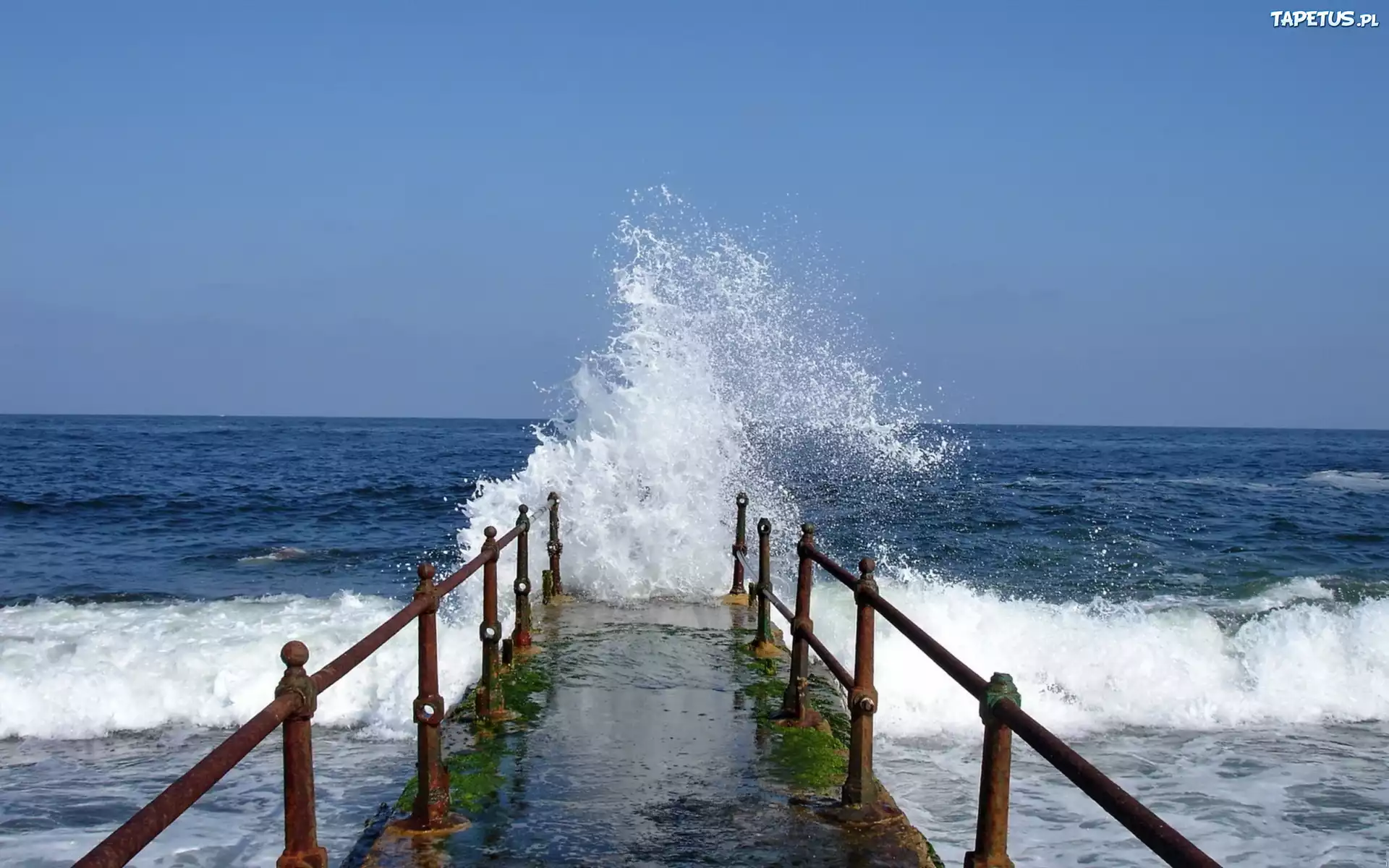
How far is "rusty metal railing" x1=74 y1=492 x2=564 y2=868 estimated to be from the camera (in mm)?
2100

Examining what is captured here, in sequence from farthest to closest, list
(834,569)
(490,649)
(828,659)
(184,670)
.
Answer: (184,670), (490,649), (834,569), (828,659)

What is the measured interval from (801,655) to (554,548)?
4438 millimetres

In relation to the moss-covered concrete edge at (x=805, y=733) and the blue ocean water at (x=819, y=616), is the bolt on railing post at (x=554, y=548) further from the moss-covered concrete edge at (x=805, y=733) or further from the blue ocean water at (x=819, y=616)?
the moss-covered concrete edge at (x=805, y=733)

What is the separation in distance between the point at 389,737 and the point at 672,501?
14.4 feet

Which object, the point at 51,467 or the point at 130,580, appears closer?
the point at 130,580

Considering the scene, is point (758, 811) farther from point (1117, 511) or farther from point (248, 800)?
point (1117, 511)

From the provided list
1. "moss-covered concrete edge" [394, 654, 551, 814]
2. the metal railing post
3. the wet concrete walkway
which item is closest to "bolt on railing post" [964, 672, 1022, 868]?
the wet concrete walkway

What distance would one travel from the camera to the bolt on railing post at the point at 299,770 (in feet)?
9.90

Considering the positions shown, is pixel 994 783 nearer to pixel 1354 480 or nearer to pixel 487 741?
pixel 487 741

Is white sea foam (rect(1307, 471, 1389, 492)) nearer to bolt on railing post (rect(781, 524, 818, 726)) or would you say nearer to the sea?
the sea

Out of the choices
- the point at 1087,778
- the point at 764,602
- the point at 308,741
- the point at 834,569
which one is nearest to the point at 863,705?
the point at 834,569

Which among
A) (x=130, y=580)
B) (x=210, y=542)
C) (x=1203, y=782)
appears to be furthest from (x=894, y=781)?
(x=210, y=542)

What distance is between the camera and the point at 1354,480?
133 feet

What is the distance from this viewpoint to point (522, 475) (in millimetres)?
13383
